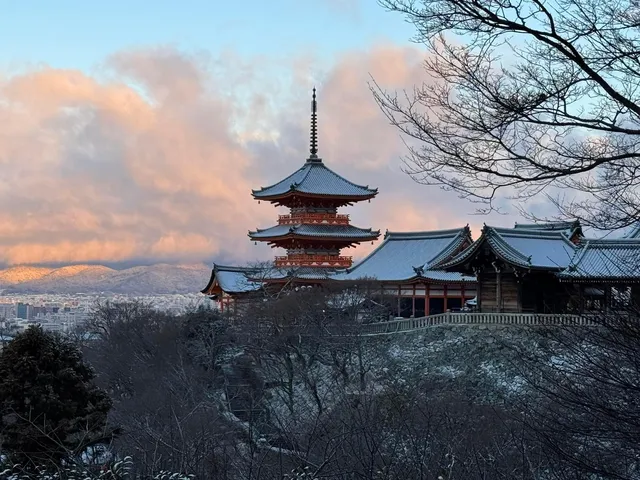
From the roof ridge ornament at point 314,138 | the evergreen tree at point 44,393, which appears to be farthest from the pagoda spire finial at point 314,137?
the evergreen tree at point 44,393

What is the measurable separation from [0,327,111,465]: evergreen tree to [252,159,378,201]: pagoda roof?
2249 cm

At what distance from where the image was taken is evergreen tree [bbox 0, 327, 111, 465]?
11281 millimetres

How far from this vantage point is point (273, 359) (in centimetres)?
2383

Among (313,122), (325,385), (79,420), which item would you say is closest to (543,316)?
(325,385)

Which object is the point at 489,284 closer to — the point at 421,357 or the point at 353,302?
the point at 421,357

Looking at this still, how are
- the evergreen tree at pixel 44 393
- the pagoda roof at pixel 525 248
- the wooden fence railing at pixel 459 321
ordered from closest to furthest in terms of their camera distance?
the evergreen tree at pixel 44 393, the wooden fence railing at pixel 459 321, the pagoda roof at pixel 525 248

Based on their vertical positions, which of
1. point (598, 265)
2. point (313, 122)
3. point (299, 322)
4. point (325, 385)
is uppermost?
point (313, 122)

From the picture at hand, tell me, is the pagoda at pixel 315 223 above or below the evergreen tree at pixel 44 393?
above

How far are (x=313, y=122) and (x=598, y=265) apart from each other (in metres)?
18.6

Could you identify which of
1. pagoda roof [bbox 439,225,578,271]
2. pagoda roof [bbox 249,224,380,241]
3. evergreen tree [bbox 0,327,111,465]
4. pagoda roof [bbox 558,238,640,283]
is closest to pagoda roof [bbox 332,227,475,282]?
pagoda roof [bbox 249,224,380,241]

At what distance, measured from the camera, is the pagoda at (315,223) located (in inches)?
1331

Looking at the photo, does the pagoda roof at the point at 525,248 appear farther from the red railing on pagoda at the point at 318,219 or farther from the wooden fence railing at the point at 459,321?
the red railing on pagoda at the point at 318,219

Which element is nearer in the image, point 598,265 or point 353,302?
point 598,265

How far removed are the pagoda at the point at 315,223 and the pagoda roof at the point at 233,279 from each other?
1.30 meters
